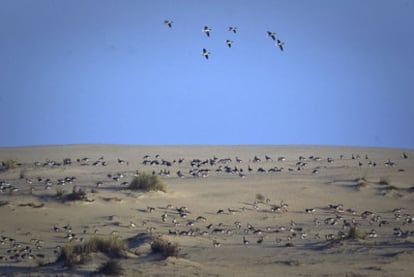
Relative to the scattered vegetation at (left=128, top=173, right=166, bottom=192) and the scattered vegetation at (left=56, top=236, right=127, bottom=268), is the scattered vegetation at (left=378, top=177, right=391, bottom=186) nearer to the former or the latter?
the scattered vegetation at (left=128, top=173, right=166, bottom=192)

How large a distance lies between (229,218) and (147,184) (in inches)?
199

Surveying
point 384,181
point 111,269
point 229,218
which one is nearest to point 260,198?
point 229,218

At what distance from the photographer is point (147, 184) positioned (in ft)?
117

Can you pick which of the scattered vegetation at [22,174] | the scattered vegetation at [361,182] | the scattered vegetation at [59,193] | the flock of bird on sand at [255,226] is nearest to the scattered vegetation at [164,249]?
the flock of bird on sand at [255,226]

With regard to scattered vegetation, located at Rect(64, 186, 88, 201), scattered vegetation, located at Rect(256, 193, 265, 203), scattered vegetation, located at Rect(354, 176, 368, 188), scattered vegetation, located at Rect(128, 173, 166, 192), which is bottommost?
scattered vegetation, located at Rect(64, 186, 88, 201)

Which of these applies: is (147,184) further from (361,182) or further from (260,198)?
(361,182)

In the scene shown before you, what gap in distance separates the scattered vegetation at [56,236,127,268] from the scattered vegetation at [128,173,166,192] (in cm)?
1312

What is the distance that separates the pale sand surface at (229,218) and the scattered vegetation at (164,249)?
0.19m

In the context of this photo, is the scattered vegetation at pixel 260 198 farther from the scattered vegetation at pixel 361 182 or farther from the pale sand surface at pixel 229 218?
the scattered vegetation at pixel 361 182

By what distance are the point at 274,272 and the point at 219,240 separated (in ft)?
21.5

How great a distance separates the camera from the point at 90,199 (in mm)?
33344

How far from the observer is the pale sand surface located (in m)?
20.5

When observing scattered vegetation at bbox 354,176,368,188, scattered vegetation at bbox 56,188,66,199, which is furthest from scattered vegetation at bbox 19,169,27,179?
scattered vegetation at bbox 354,176,368,188

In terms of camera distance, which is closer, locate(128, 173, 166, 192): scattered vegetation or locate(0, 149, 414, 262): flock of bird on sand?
locate(0, 149, 414, 262): flock of bird on sand
